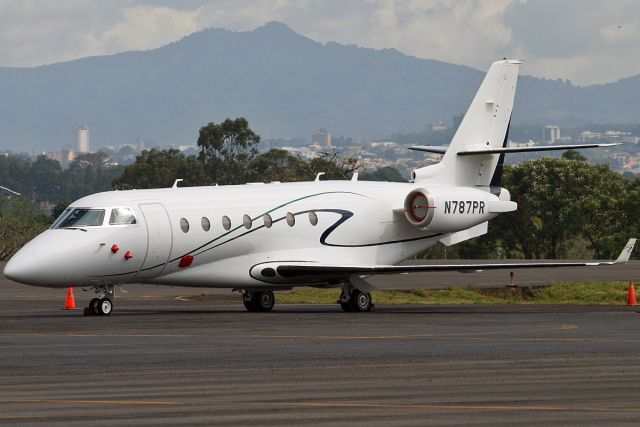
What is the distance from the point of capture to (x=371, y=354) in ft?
71.8

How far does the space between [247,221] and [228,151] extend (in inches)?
4011

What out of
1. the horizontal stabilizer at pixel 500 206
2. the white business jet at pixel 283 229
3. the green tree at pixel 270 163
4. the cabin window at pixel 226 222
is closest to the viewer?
the white business jet at pixel 283 229

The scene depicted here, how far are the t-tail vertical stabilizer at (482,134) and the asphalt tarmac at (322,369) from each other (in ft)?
25.0

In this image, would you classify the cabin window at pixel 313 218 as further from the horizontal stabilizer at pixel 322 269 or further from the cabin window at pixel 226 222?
the cabin window at pixel 226 222

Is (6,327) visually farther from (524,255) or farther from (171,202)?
(524,255)

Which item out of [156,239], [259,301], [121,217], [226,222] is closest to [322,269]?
[259,301]

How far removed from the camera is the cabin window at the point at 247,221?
114 feet

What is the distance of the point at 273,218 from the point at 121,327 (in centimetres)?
795

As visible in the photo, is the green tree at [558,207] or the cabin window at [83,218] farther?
the green tree at [558,207]

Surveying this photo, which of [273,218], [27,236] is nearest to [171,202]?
[273,218]

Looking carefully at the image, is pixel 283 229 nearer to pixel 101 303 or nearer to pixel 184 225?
pixel 184 225

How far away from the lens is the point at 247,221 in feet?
115

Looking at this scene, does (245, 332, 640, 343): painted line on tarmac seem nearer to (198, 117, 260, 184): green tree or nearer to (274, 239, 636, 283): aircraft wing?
(274, 239, 636, 283): aircraft wing

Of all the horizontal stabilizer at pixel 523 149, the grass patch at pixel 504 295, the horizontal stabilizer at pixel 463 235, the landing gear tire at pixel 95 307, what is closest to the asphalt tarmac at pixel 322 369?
the landing gear tire at pixel 95 307
